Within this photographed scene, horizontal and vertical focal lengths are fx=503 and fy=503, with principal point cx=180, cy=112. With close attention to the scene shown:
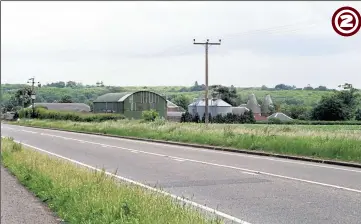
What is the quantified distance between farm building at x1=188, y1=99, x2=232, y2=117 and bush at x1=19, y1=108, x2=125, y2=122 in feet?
40.1

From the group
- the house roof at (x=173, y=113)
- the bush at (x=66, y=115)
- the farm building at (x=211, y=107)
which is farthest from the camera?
the house roof at (x=173, y=113)

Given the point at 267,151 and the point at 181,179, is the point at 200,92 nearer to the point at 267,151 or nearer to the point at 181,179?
the point at 267,151

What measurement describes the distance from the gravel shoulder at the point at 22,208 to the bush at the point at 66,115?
57.4 m

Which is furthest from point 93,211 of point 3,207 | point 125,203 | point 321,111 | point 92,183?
point 321,111

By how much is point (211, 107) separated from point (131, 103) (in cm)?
1973

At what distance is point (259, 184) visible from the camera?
12.9 metres

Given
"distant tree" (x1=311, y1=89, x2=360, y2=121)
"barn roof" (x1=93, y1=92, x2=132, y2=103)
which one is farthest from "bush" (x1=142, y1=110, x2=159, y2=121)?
"distant tree" (x1=311, y1=89, x2=360, y2=121)

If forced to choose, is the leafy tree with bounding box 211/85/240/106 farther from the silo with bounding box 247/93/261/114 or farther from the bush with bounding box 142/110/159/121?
the bush with bounding box 142/110/159/121

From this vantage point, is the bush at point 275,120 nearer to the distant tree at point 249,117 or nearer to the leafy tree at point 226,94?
the distant tree at point 249,117

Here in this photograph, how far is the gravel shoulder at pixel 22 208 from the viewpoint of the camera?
328 inches

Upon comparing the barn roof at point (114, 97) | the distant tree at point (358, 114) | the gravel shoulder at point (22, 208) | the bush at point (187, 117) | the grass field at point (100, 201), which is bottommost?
the bush at point (187, 117)

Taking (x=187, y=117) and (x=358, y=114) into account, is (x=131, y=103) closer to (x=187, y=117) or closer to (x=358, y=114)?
(x=187, y=117)

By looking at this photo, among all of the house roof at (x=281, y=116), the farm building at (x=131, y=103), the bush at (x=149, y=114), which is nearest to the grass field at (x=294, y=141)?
the house roof at (x=281, y=116)

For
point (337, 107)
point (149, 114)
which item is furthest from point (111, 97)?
point (337, 107)
